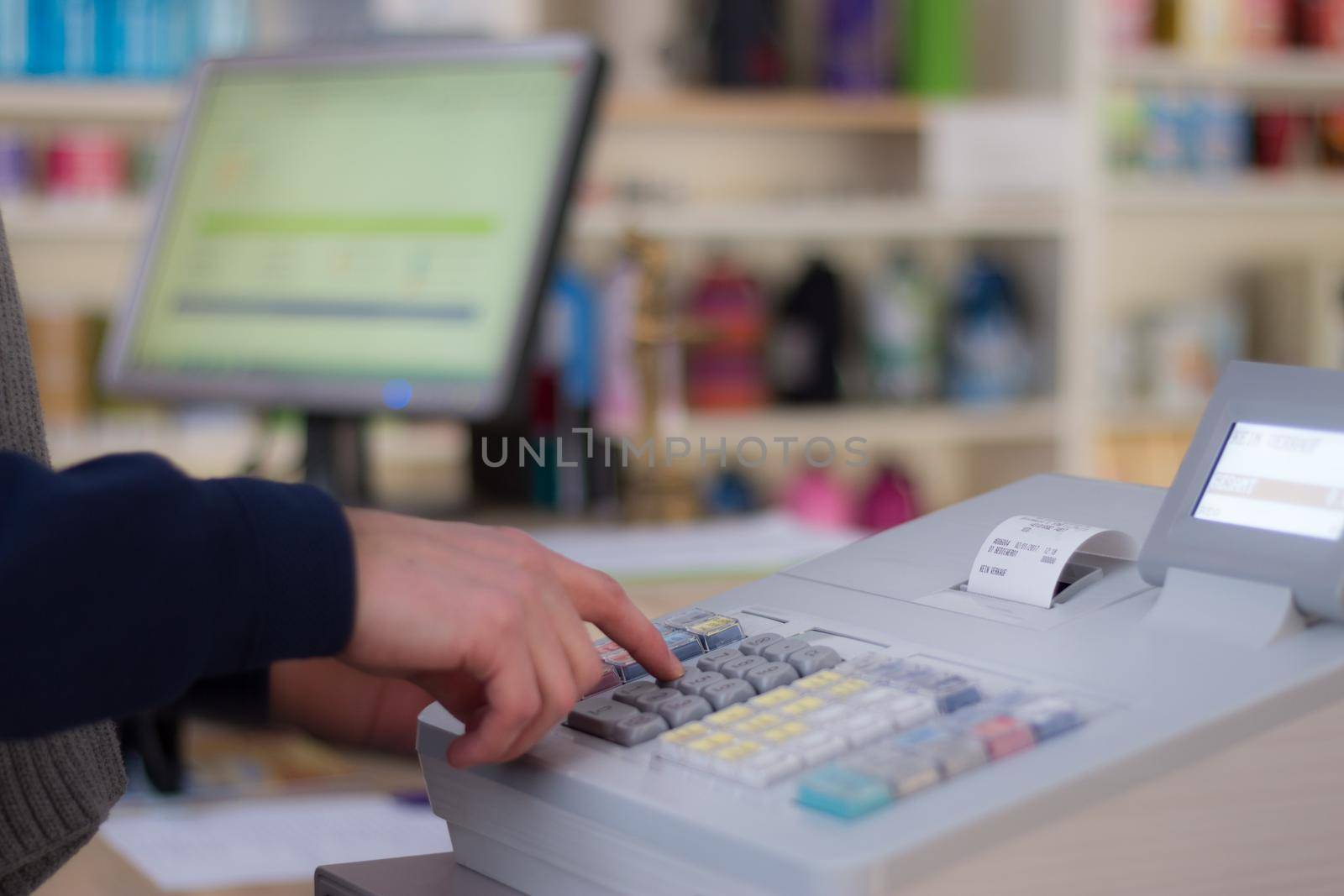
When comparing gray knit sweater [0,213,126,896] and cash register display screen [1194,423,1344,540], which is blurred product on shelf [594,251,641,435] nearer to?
gray knit sweater [0,213,126,896]

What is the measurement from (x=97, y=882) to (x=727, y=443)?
237 cm

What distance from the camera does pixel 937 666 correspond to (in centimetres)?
49

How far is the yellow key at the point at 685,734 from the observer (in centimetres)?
45

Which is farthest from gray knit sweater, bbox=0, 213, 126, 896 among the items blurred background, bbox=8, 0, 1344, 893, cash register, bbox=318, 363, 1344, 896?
blurred background, bbox=8, 0, 1344, 893

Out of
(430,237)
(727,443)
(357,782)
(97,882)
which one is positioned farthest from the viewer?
(727,443)

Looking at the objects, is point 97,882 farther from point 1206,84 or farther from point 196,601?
point 1206,84

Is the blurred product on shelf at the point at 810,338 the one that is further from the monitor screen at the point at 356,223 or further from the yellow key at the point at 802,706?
the yellow key at the point at 802,706

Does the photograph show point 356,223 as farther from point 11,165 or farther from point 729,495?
point 729,495

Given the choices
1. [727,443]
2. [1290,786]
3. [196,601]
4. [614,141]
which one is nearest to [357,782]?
[196,601]

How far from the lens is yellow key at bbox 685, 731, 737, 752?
1.44 feet

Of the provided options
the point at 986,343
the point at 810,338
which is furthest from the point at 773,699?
the point at 986,343

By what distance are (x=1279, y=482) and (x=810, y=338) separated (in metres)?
2.72

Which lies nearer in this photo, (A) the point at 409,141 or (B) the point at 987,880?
(B) the point at 987,880

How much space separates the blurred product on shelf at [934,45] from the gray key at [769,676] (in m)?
2.84
